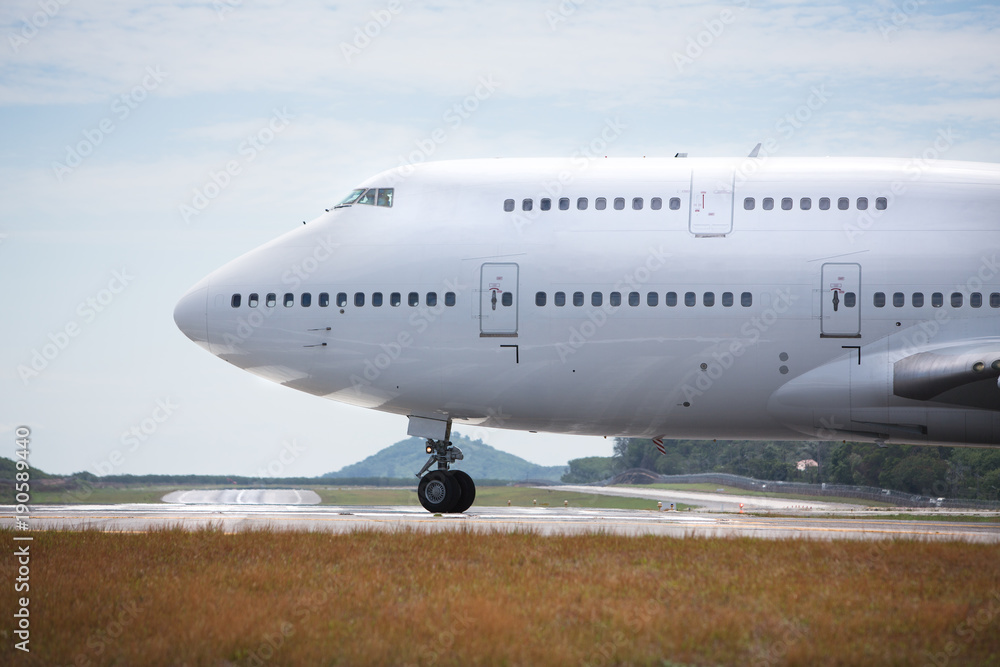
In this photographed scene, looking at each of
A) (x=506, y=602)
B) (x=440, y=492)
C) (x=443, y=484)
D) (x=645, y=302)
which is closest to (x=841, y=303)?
(x=645, y=302)

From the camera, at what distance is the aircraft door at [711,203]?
2128cm

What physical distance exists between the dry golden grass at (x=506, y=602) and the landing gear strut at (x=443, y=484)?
659 cm

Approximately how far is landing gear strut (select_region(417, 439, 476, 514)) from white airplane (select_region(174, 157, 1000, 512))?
2.1 inches

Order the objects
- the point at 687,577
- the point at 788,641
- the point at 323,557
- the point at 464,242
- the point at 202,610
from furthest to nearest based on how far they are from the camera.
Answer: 1. the point at 464,242
2. the point at 323,557
3. the point at 687,577
4. the point at 202,610
5. the point at 788,641

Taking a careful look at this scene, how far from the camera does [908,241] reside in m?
20.9

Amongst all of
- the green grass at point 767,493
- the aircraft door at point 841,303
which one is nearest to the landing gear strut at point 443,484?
the aircraft door at point 841,303

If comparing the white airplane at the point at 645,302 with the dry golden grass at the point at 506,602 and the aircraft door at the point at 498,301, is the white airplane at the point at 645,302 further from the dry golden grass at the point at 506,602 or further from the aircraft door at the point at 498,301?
the dry golden grass at the point at 506,602

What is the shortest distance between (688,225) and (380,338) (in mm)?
7424

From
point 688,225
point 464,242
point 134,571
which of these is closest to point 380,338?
point 464,242

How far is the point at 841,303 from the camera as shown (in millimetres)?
20672

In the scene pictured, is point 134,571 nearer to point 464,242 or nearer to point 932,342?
point 464,242

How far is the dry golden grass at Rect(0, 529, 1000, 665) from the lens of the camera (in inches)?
366

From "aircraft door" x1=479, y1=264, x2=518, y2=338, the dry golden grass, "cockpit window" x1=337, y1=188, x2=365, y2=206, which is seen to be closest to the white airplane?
"aircraft door" x1=479, y1=264, x2=518, y2=338

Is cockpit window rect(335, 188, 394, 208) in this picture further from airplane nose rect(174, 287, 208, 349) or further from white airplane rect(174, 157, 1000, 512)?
airplane nose rect(174, 287, 208, 349)
